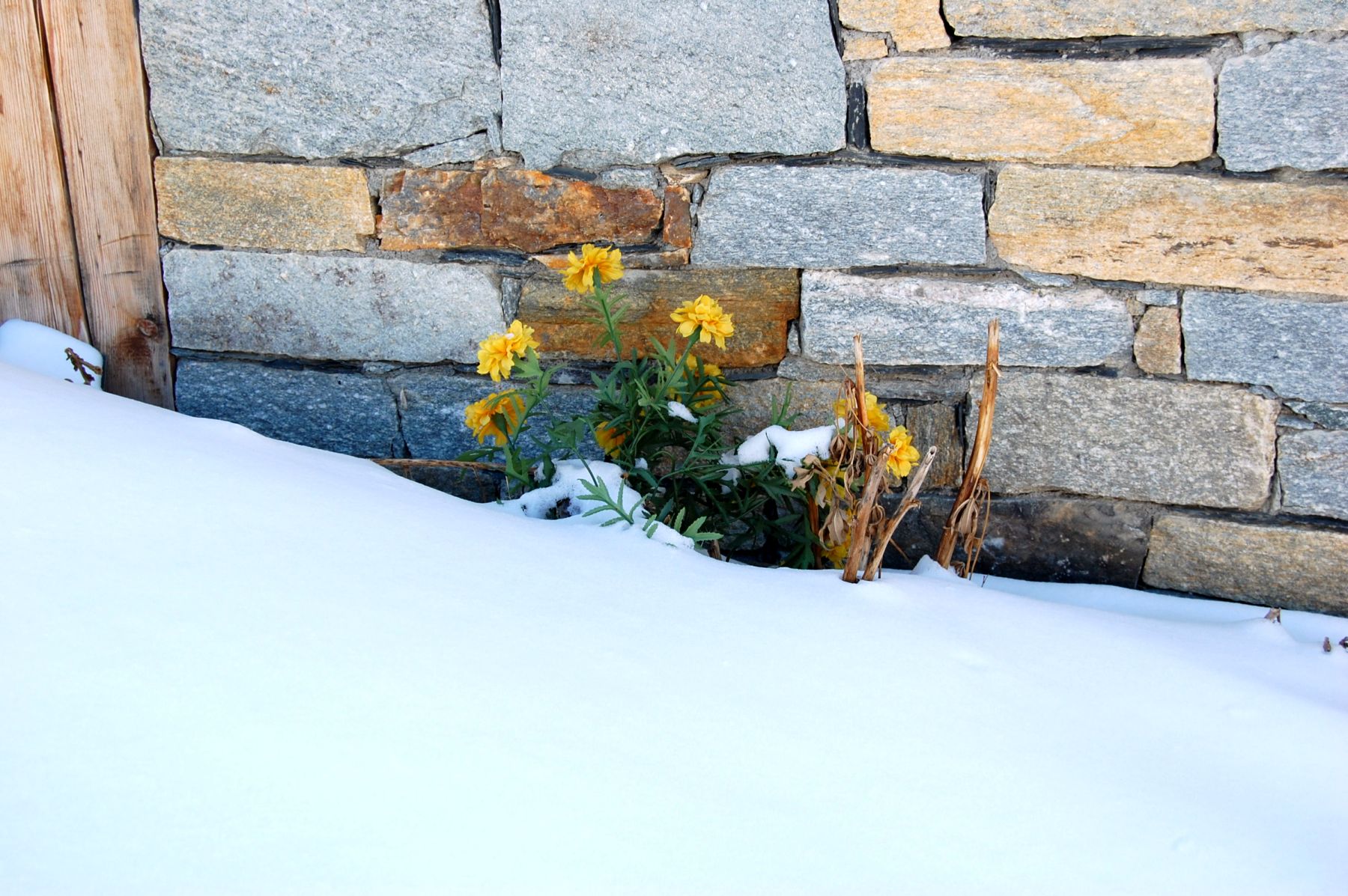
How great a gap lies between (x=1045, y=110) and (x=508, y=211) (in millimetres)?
1021

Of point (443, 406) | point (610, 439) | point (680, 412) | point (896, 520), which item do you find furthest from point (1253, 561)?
point (443, 406)

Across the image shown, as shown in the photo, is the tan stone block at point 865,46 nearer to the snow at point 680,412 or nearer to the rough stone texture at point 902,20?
the rough stone texture at point 902,20

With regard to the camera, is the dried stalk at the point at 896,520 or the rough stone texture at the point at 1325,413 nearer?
the dried stalk at the point at 896,520

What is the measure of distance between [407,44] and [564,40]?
31 centimetres

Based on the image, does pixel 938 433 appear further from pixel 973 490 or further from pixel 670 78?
pixel 670 78

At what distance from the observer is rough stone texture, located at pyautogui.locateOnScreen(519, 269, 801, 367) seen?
190 cm

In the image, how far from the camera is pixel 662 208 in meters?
1.88

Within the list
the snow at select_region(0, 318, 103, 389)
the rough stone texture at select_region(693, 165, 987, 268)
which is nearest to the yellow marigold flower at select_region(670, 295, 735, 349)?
the rough stone texture at select_region(693, 165, 987, 268)

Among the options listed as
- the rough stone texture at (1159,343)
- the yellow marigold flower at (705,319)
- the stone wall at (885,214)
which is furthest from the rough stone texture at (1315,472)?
the yellow marigold flower at (705,319)

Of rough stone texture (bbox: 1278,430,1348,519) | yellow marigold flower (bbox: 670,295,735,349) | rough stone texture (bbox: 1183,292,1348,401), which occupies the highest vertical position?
yellow marigold flower (bbox: 670,295,735,349)

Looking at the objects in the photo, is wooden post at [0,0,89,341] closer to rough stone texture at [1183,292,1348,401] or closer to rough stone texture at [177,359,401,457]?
rough stone texture at [177,359,401,457]

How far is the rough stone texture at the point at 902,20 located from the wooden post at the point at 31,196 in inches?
63.2

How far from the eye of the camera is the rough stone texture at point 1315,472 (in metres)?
1.79

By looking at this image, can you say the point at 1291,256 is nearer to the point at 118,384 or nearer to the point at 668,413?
the point at 668,413
